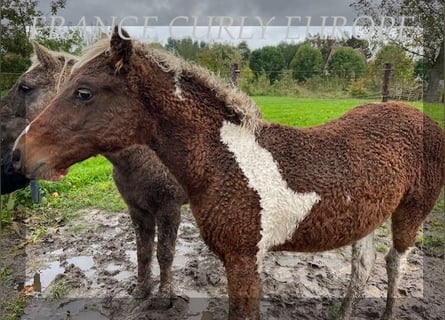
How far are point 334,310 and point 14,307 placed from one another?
105 inches

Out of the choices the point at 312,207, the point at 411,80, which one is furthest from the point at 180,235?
the point at 411,80

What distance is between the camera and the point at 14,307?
133 inches

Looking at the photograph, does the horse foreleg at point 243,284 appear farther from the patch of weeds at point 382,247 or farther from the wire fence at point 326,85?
the wire fence at point 326,85

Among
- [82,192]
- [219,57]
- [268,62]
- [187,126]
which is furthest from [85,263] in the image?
[268,62]

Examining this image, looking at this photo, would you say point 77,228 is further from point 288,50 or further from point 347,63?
point 347,63

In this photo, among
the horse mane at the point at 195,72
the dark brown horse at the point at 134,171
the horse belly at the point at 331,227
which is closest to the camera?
the horse mane at the point at 195,72

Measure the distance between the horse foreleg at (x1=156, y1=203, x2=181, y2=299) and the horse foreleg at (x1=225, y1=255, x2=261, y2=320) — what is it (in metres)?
1.01

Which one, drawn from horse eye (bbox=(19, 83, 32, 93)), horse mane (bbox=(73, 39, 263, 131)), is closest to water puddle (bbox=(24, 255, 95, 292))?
horse eye (bbox=(19, 83, 32, 93))

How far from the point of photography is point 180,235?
4793 mm

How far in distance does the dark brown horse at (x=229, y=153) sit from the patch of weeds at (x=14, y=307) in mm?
1927

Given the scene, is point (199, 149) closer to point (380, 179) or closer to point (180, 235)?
point (380, 179)

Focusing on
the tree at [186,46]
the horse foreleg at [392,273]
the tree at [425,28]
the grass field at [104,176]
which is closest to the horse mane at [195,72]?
the tree at [186,46]

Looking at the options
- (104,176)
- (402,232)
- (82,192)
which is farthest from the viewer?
(104,176)

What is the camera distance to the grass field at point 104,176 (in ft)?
15.6
